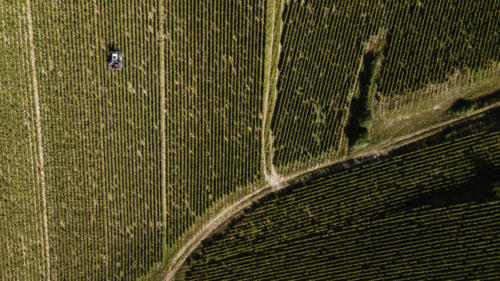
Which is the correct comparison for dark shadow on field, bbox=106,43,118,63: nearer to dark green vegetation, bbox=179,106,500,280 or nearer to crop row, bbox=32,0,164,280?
crop row, bbox=32,0,164,280

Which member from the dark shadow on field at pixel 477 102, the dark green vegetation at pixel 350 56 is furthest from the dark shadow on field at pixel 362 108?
the dark shadow on field at pixel 477 102

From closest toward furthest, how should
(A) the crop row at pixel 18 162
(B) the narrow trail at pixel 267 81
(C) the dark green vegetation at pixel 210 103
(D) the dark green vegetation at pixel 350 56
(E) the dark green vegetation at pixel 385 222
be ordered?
(D) the dark green vegetation at pixel 350 56 → (E) the dark green vegetation at pixel 385 222 → (B) the narrow trail at pixel 267 81 → (C) the dark green vegetation at pixel 210 103 → (A) the crop row at pixel 18 162

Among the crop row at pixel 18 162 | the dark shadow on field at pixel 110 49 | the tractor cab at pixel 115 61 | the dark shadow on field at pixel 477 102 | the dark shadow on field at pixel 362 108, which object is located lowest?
the crop row at pixel 18 162

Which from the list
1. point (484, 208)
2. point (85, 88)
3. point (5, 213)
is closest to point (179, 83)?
point (85, 88)

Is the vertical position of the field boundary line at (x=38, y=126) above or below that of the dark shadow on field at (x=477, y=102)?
below

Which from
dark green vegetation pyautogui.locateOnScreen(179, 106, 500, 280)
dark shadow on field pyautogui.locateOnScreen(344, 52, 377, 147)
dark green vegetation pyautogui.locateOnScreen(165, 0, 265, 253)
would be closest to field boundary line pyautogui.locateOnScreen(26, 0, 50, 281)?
dark green vegetation pyautogui.locateOnScreen(165, 0, 265, 253)

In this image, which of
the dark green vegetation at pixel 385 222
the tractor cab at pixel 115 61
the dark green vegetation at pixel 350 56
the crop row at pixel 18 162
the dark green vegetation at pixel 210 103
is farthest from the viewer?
the crop row at pixel 18 162

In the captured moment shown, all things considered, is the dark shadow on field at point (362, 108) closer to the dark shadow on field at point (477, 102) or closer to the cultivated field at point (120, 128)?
the dark shadow on field at point (477, 102)
